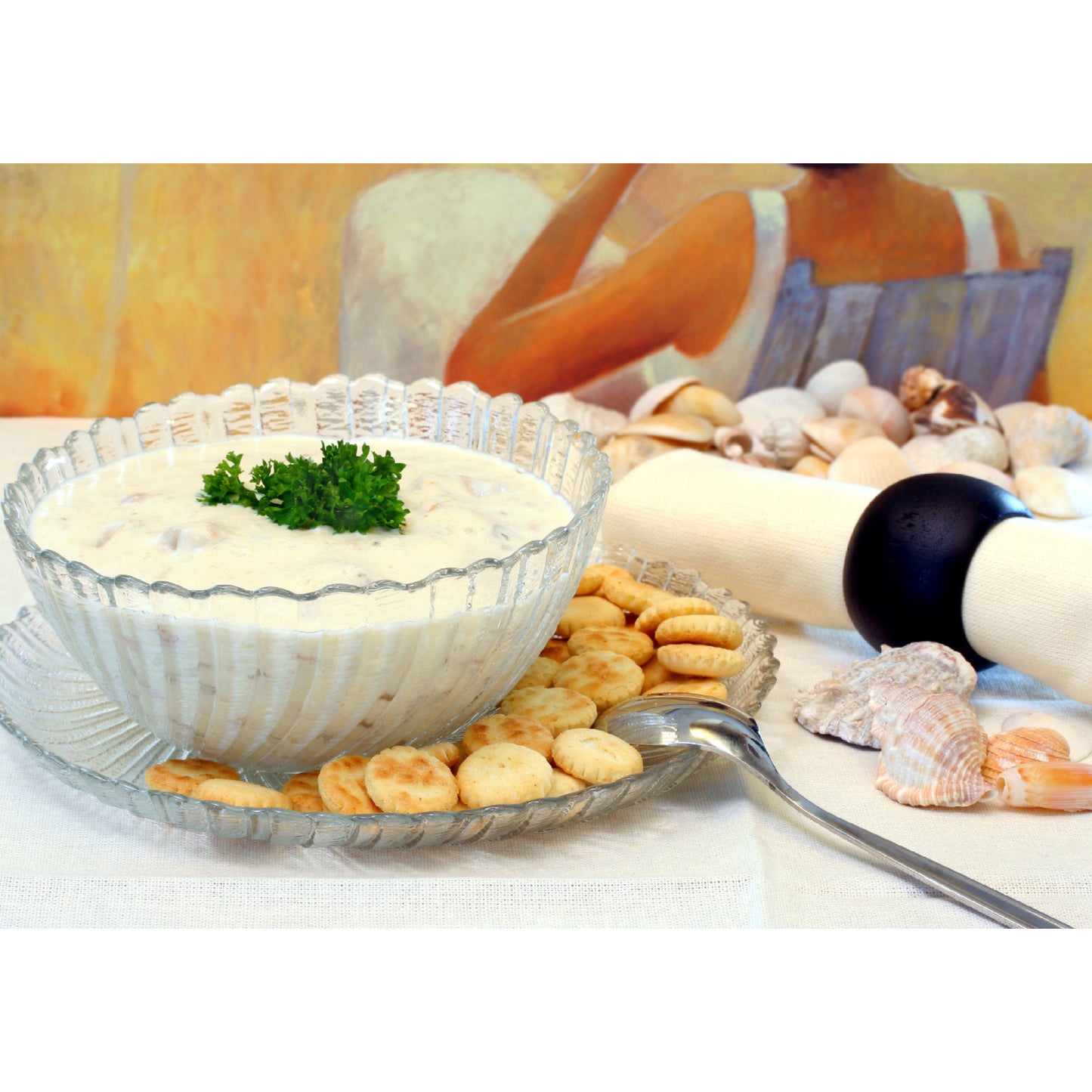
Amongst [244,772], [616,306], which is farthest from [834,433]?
[244,772]

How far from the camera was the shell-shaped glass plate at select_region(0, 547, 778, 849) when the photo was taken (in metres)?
1.67

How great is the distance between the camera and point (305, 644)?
65.8 inches

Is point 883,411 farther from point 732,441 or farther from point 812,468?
point 732,441

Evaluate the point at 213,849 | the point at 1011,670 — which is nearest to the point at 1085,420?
the point at 1011,670

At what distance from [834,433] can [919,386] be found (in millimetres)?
446

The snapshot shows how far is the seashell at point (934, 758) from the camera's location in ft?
6.27

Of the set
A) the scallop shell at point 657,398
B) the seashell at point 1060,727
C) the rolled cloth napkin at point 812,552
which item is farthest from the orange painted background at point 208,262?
the seashell at point 1060,727

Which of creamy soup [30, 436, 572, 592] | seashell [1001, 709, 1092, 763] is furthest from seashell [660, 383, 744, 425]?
seashell [1001, 709, 1092, 763]

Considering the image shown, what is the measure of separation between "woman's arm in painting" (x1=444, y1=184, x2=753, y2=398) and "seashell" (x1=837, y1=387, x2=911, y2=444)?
0.57 meters

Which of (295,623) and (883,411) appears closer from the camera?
(295,623)

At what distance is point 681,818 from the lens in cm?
189

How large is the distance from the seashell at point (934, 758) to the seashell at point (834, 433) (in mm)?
1702

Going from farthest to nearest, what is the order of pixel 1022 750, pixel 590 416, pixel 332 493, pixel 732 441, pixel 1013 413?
pixel 1013 413, pixel 590 416, pixel 732 441, pixel 1022 750, pixel 332 493

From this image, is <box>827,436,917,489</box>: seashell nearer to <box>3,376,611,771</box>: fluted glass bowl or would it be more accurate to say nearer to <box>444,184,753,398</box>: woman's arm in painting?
<box>444,184,753,398</box>: woman's arm in painting
